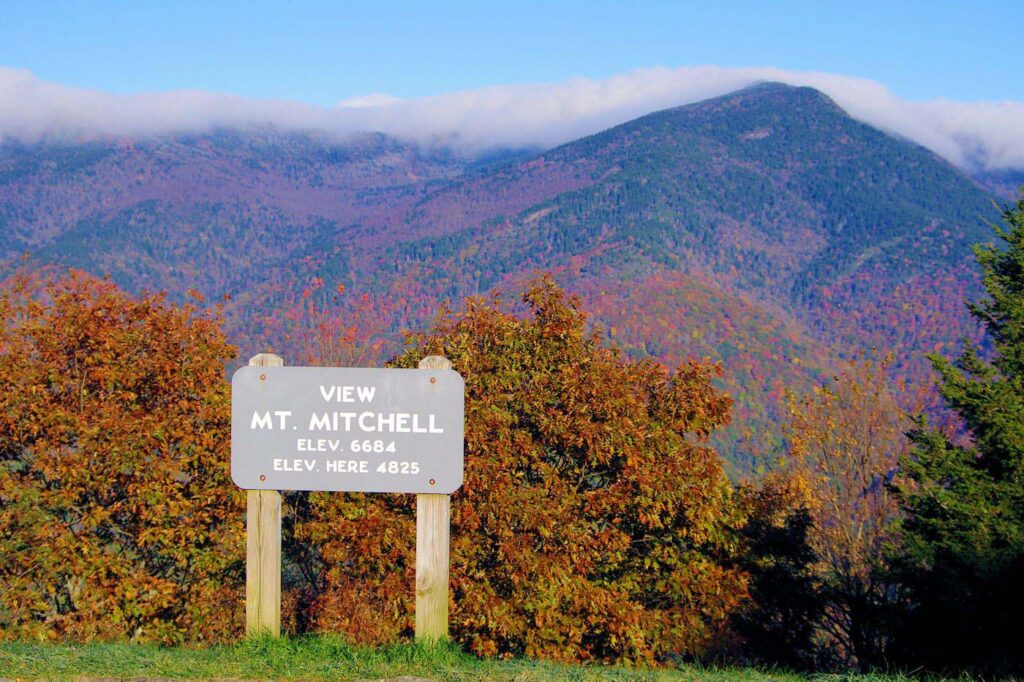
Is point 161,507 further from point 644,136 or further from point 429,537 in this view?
point 644,136

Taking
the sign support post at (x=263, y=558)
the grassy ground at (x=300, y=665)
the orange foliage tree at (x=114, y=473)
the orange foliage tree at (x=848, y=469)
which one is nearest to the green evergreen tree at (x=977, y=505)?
the orange foliage tree at (x=848, y=469)

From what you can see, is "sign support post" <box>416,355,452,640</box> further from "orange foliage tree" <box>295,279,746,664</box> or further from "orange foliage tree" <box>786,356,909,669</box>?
"orange foliage tree" <box>786,356,909,669</box>

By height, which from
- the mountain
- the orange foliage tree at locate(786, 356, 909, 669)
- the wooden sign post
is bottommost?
the orange foliage tree at locate(786, 356, 909, 669)

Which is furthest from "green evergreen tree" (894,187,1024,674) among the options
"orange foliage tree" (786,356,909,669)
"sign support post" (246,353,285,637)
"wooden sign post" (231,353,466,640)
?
"sign support post" (246,353,285,637)

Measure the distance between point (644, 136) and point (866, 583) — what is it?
15844 cm

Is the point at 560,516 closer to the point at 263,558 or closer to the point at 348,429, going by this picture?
the point at 263,558

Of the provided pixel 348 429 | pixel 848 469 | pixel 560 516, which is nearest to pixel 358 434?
pixel 348 429

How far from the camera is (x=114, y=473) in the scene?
11.2 metres

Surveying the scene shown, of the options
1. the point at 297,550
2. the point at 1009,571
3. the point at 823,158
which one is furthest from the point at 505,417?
the point at 823,158

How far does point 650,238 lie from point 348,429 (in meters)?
121

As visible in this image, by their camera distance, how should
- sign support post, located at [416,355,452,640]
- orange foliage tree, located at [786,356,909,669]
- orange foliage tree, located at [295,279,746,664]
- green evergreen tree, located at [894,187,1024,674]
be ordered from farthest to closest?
orange foliage tree, located at [786,356,909,669] < green evergreen tree, located at [894,187,1024,674] < orange foliage tree, located at [295,279,746,664] < sign support post, located at [416,355,452,640]

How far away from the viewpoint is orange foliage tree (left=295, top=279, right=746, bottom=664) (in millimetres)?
11102

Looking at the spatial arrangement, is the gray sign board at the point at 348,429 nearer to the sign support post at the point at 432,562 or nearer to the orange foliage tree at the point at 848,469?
the sign support post at the point at 432,562

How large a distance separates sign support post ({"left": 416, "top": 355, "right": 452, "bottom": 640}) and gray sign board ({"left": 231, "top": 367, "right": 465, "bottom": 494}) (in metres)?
0.14
